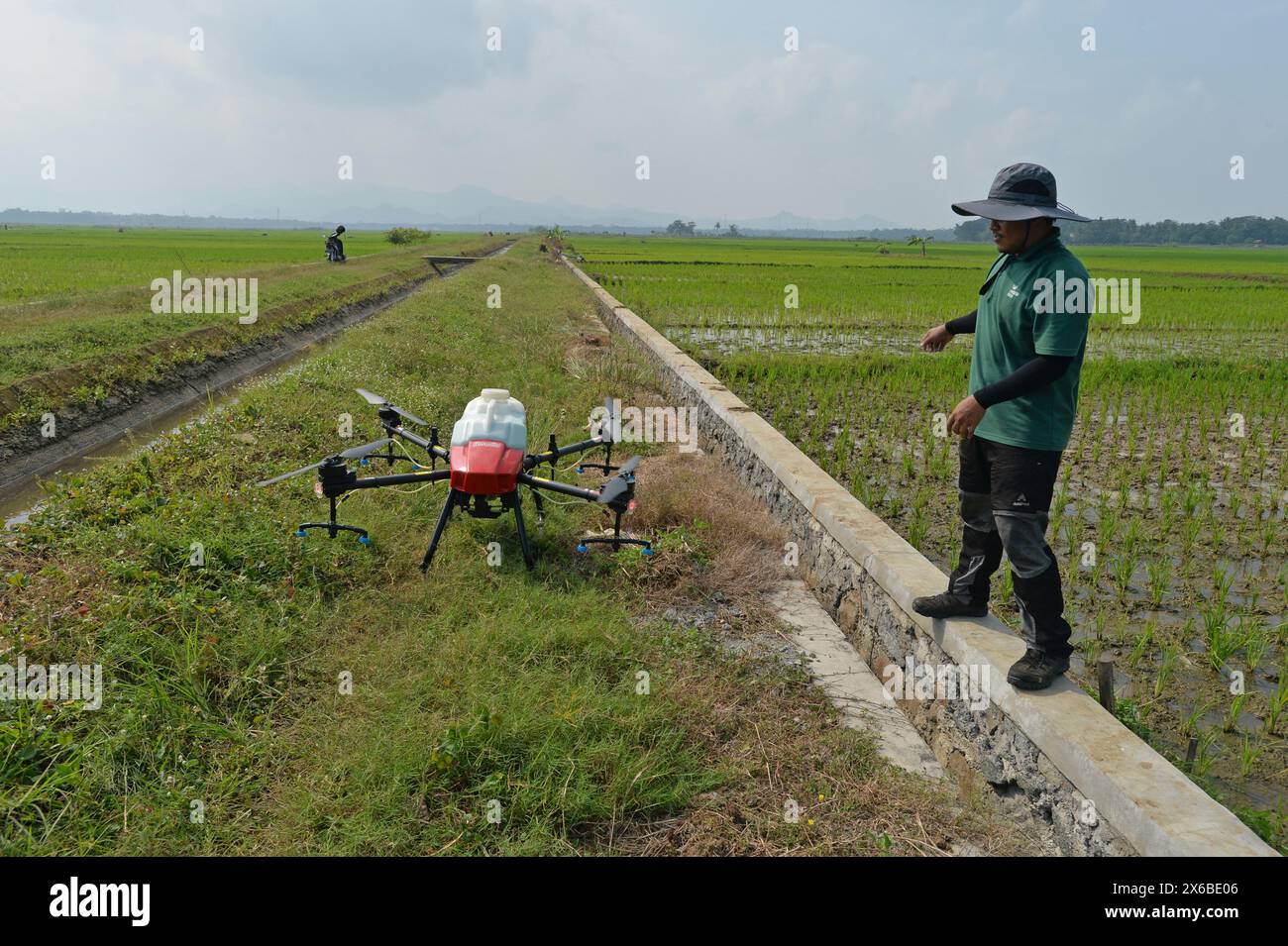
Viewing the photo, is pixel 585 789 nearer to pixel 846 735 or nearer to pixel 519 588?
pixel 846 735

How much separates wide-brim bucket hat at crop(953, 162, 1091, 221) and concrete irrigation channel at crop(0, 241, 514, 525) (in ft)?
19.1

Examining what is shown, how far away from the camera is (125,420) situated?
764cm

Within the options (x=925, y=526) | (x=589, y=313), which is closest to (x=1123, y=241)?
(x=589, y=313)

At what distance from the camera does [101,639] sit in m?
2.93

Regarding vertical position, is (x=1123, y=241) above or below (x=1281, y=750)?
above

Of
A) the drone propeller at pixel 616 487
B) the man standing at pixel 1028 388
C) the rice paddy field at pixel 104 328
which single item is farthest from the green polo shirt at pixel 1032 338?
the rice paddy field at pixel 104 328

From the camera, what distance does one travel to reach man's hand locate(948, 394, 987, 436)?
2.38m

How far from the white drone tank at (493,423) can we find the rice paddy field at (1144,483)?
2.52 meters

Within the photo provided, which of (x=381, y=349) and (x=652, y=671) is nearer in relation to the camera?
(x=652, y=671)

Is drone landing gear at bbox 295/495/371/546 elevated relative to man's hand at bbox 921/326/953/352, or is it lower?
lower

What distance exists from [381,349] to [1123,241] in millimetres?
131504

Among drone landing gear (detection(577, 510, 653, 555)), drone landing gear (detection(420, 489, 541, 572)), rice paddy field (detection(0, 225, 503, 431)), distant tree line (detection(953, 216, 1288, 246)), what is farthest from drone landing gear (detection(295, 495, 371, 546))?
distant tree line (detection(953, 216, 1288, 246))

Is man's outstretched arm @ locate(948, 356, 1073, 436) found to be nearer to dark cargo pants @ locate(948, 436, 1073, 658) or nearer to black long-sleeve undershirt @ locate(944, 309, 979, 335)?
dark cargo pants @ locate(948, 436, 1073, 658)
